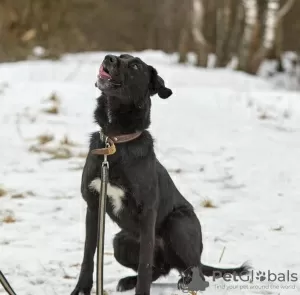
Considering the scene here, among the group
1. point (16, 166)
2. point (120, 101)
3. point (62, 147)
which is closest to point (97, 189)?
point (120, 101)

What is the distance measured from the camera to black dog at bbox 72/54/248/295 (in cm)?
290

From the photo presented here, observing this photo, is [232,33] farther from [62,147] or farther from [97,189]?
[97,189]

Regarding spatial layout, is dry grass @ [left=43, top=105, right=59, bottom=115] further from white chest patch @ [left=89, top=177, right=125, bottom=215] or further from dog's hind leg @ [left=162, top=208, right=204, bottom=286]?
white chest patch @ [left=89, top=177, right=125, bottom=215]

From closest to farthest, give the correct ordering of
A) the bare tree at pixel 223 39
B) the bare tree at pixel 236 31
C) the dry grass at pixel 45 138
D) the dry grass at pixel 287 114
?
the dry grass at pixel 45 138 → the dry grass at pixel 287 114 → the bare tree at pixel 236 31 → the bare tree at pixel 223 39

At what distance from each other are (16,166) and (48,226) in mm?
1970

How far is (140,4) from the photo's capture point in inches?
997

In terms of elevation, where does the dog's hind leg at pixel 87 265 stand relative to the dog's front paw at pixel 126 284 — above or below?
above

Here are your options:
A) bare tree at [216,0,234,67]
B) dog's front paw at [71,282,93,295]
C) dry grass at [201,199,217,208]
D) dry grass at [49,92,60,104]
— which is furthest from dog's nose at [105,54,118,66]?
bare tree at [216,0,234,67]

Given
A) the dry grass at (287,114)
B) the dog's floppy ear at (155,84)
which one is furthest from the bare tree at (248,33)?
the dog's floppy ear at (155,84)

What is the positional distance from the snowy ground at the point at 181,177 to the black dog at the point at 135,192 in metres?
0.26

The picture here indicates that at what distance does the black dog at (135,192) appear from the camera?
9.50 feet

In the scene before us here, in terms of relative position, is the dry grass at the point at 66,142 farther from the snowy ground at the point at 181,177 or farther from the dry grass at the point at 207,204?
the dry grass at the point at 207,204

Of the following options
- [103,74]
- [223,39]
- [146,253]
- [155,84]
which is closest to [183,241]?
[146,253]

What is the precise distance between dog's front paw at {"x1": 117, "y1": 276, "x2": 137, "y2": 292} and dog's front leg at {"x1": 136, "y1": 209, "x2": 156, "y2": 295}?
0.29 meters
